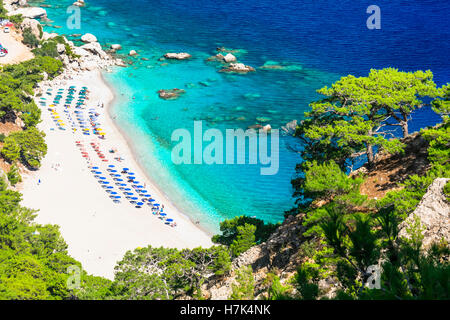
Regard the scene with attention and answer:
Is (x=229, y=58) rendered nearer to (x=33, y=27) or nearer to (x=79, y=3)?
(x=33, y=27)

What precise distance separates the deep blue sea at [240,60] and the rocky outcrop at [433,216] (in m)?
37.5

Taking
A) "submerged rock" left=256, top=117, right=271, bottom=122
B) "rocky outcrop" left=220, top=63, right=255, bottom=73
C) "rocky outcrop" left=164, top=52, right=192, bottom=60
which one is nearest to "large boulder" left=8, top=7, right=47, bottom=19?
"rocky outcrop" left=164, top=52, right=192, bottom=60

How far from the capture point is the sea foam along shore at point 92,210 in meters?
52.4

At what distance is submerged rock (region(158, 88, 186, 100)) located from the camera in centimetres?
9133

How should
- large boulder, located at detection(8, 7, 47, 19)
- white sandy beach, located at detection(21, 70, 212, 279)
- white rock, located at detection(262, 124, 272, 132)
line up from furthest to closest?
1. large boulder, located at detection(8, 7, 47, 19)
2. white rock, located at detection(262, 124, 272, 132)
3. white sandy beach, located at detection(21, 70, 212, 279)

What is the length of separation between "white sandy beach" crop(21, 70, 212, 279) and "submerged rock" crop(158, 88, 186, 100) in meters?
23.7

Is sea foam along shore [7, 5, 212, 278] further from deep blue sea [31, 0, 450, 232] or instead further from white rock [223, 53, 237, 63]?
white rock [223, 53, 237, 63]

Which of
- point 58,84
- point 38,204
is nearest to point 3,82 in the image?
point 58,84

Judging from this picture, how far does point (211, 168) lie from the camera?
71.1m

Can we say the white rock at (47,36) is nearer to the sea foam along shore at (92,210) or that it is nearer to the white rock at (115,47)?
the white rock at (115,47)

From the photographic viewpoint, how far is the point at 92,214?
5719cm

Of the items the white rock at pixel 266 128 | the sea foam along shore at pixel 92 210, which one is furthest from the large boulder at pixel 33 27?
the white rock at pixel 266 128
